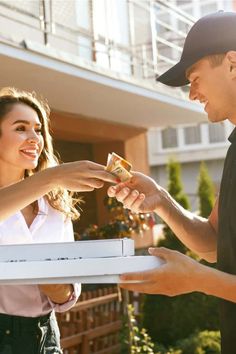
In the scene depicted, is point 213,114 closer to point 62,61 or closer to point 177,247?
point 62,61

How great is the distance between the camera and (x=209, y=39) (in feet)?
6.81

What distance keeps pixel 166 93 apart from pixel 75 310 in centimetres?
317

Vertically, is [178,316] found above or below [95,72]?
below

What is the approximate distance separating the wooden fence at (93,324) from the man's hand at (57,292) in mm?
3562

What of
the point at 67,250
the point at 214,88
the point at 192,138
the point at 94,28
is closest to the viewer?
the point at 67,250

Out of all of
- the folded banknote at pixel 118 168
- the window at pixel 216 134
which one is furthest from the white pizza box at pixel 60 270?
the window at pixel 216 134

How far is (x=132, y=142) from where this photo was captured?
9664 mm

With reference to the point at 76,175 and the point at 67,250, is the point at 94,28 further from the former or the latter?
the point at 67,250

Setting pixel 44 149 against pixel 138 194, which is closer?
pixel 138 194

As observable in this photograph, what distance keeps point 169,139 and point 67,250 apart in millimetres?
22743

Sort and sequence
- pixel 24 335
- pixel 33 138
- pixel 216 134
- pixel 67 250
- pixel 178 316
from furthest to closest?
1. pixel 216 134
2. pixel 178 316
3. pixel 33 138
4. pixel 24 335
5. pixel 67 250

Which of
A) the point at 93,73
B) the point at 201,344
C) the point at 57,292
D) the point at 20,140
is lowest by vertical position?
the point at 201,344

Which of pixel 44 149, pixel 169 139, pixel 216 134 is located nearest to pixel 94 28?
pixel 44 149

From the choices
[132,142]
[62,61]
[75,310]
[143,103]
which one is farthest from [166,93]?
[75,310]
